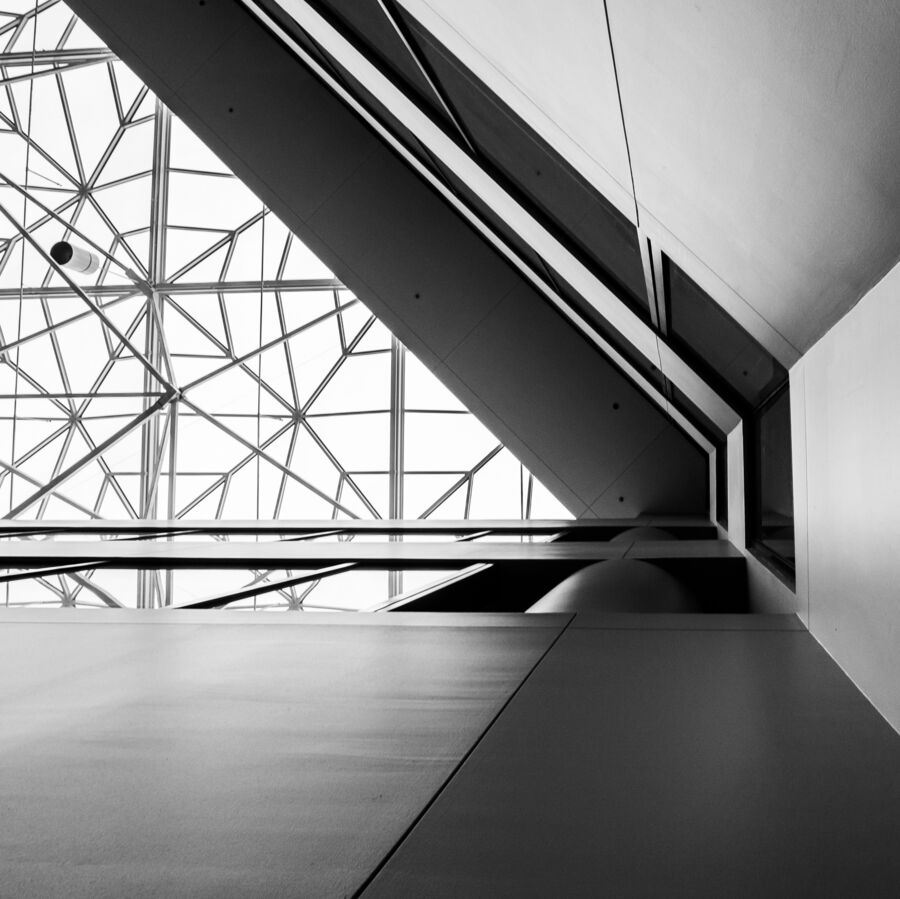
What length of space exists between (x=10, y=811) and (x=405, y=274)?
702 inches

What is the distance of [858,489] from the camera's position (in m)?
3.47

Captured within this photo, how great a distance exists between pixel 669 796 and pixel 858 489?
63.2 inches

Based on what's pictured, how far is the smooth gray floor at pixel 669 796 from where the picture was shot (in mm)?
1900

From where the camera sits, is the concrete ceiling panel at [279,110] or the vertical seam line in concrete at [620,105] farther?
the concrete ceiling panel at [279,110]

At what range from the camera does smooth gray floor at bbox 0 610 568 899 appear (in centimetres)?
198

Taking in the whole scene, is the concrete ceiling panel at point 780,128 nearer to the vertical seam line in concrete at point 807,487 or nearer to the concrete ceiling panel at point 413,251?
the vertical seam line in concrete at point 807,487

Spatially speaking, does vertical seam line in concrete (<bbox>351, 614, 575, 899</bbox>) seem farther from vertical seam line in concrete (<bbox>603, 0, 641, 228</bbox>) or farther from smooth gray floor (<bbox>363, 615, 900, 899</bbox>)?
vertical seam line in concrete (<bbox>603, 0, 641, 228</bbox>)

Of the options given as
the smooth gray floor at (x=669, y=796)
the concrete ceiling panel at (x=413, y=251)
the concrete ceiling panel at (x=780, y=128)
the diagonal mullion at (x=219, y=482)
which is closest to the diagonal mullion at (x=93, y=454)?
the concrete ceiling panel at (x=413, y=251)

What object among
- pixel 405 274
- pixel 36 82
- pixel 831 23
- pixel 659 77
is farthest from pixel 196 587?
pixel 36 82

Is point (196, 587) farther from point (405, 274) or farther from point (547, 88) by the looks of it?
point (405, 274)

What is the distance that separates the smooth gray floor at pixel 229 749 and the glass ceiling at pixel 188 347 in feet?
75.8

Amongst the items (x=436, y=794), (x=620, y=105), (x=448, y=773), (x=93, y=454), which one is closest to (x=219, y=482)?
(x=93, y=454)

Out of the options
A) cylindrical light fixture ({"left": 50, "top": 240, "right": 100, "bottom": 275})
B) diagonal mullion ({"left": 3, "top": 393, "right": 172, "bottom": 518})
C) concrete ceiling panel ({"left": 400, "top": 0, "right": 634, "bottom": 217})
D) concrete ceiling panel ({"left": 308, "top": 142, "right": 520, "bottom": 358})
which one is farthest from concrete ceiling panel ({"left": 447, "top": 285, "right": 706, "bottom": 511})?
concrete ceiling panel ({"left": 400, "top": 0, "right": 634, "bottom": 217})

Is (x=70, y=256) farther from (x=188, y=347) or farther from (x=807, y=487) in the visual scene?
(x=807, y=487)
